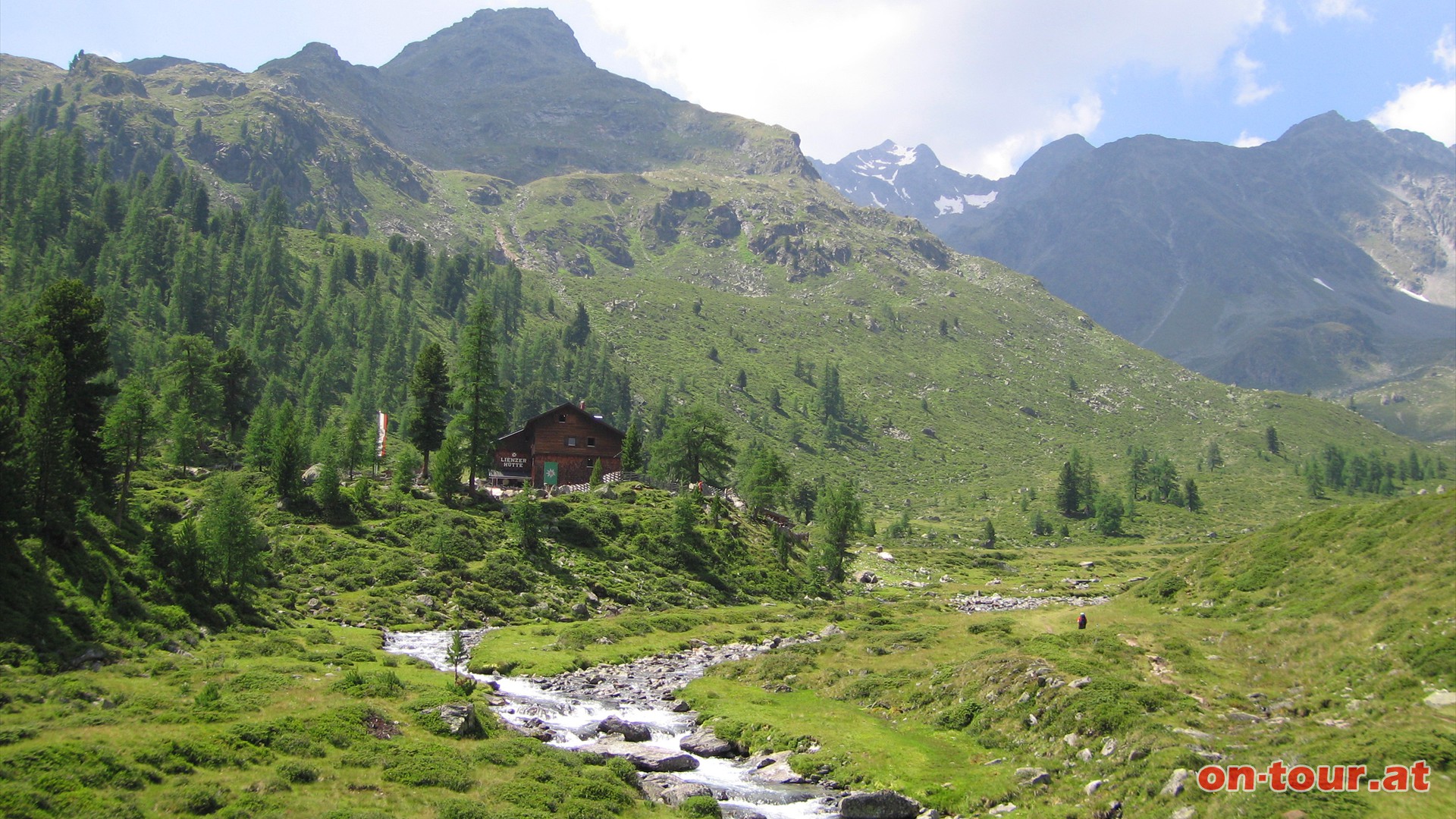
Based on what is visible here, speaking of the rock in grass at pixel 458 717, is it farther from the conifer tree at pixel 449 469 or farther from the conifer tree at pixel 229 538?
the conifer tree at pixel 449 469

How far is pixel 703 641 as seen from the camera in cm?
6028

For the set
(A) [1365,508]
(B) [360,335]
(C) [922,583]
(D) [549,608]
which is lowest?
(C) [922,583]

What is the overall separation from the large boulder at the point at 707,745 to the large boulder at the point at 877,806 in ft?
27.6

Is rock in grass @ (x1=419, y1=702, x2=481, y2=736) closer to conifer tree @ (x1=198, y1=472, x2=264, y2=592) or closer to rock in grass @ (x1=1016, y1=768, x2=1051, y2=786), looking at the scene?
conifer tree @ (x1=198, y1=472, x2=264, y2=592)

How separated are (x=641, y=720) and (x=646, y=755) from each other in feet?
22.0

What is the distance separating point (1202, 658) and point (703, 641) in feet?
107

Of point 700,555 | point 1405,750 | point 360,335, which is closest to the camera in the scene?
point 1405,750

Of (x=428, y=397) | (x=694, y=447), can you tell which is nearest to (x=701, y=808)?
(x=428, y=397)

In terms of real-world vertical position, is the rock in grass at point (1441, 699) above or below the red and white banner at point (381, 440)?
below

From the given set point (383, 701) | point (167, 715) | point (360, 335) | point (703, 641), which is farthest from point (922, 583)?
point (360, 335)

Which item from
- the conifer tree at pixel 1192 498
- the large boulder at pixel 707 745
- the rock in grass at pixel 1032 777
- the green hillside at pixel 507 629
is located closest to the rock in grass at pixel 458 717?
the green hillside at pixel 507 629

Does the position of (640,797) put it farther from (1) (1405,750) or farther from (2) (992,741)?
(1) (1405,750)

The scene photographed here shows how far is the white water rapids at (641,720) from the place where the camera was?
1161 inches

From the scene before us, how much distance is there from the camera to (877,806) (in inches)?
1119
